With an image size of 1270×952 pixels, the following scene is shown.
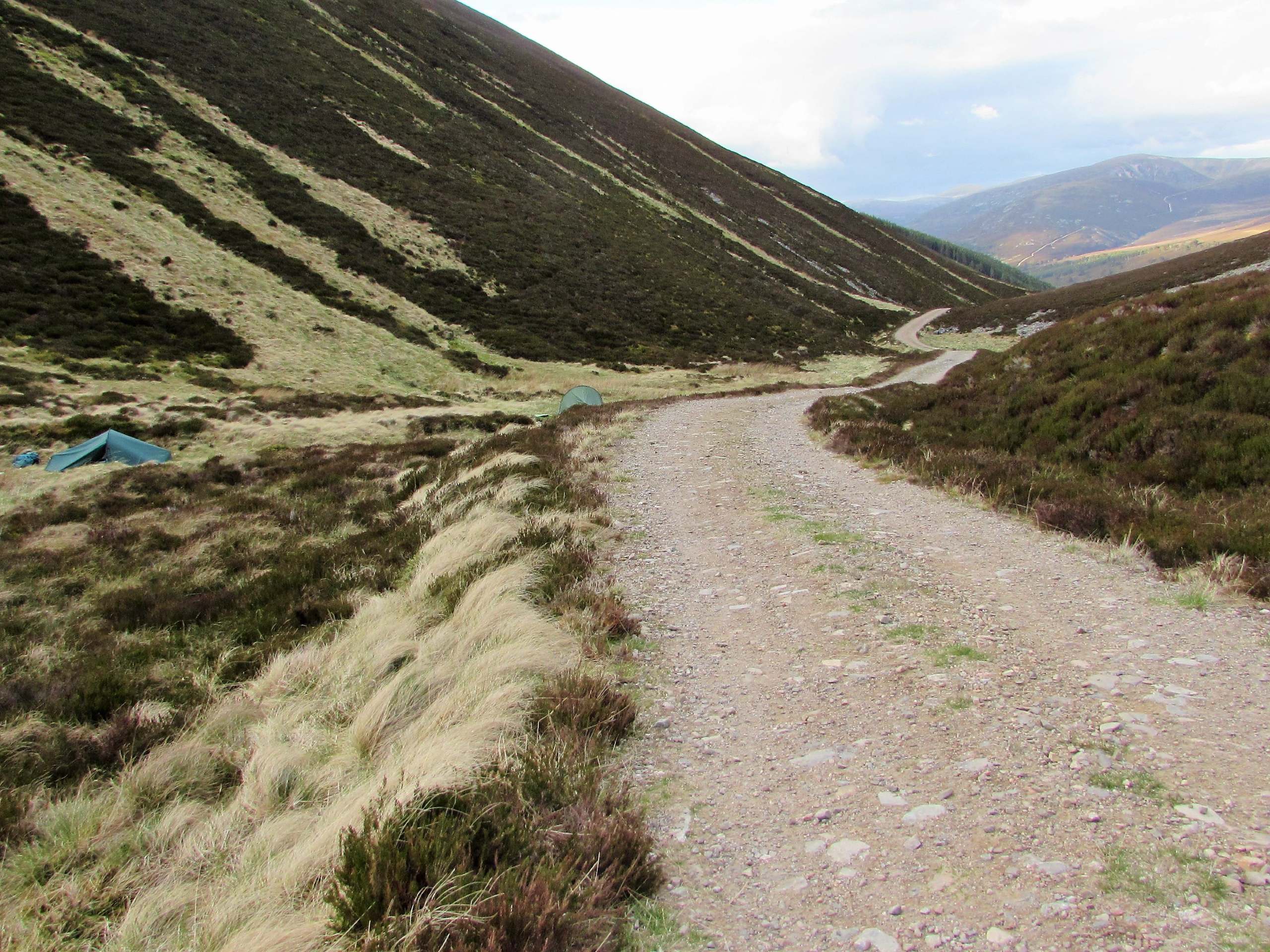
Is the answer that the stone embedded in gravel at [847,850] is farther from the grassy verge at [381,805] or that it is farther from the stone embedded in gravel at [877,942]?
the grassy verge at [381,805]

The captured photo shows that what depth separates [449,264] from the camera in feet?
150

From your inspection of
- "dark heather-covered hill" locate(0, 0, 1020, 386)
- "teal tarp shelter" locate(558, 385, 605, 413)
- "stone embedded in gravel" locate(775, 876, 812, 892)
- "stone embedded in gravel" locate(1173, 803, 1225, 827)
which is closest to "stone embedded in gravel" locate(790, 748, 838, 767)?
"stone embedded in gravel" locate(775, 876, 812, 892)

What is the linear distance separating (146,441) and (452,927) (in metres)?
23.9

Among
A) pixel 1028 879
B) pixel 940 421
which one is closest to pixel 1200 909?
pixel 1028 879

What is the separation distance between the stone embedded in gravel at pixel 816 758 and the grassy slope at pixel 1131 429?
4.41 m

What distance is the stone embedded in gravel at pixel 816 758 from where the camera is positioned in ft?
12.8

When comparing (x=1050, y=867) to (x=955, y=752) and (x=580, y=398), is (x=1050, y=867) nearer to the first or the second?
(x=955, y=752)

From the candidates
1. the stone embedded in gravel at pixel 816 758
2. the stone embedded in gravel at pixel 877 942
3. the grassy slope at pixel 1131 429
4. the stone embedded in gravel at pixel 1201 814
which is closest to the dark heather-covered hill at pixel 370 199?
the grassy slope at pixel 1131 429

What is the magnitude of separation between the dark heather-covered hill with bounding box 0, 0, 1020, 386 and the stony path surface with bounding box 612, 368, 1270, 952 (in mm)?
31921

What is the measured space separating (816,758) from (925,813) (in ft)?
2.34

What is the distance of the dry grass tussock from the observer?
3.07m

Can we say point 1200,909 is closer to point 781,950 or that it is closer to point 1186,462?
point 781,950

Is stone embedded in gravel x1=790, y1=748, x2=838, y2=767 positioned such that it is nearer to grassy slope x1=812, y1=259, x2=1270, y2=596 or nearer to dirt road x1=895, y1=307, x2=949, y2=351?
grassy slope x1=812, y1=259, x2=1270, y2=596

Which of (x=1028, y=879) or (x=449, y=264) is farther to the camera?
(x=449, y=264)
